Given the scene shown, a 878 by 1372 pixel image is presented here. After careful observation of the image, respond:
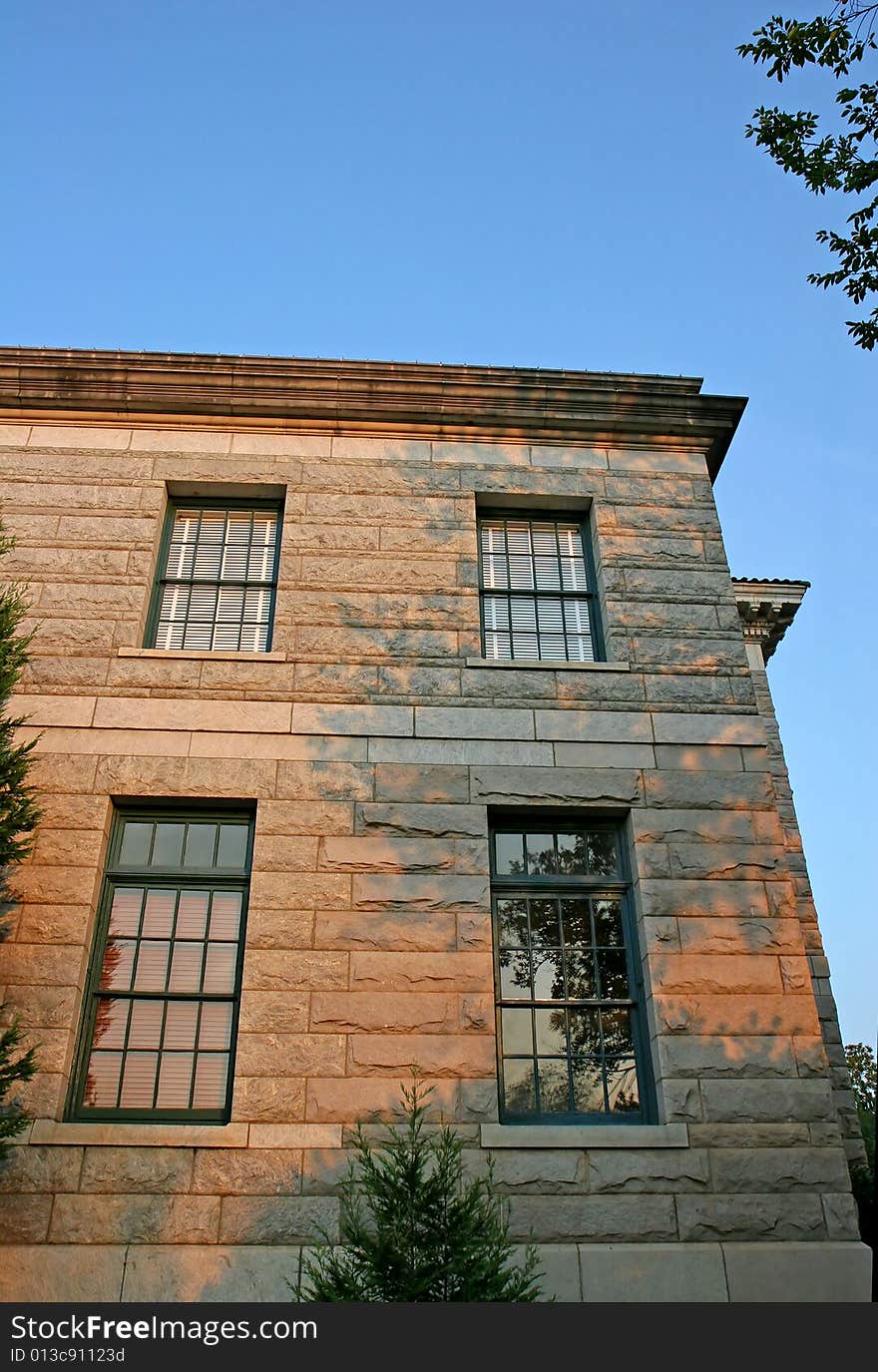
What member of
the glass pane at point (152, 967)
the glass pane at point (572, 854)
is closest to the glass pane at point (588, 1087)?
the glass pane at point (572, 854)

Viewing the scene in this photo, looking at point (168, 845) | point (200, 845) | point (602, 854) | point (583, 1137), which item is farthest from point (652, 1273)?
point (168, 845)

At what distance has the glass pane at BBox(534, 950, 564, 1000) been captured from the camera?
9.39 meters

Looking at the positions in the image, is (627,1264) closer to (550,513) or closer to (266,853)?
(266,853)

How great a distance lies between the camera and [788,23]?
8.75 metres

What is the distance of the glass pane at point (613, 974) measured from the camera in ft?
31.0

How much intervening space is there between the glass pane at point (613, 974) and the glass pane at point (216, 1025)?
124 inches

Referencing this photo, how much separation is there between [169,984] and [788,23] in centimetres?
921

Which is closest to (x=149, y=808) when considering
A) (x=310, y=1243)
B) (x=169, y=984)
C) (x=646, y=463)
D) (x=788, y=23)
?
(x=169, y=984)

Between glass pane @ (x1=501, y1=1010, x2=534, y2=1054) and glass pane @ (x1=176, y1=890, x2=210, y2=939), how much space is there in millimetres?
2665

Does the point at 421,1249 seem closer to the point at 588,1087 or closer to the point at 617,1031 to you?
the point at 588,1087

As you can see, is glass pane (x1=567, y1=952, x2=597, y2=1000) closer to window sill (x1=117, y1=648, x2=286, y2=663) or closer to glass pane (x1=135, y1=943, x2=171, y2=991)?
glass pane (x1=135, y1=943, x2=171, y2=991)

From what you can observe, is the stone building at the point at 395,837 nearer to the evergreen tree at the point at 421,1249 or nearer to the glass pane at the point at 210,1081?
the glass pane at the point at 210,1081

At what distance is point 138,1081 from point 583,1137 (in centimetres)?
355

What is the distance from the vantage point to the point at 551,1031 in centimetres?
927
